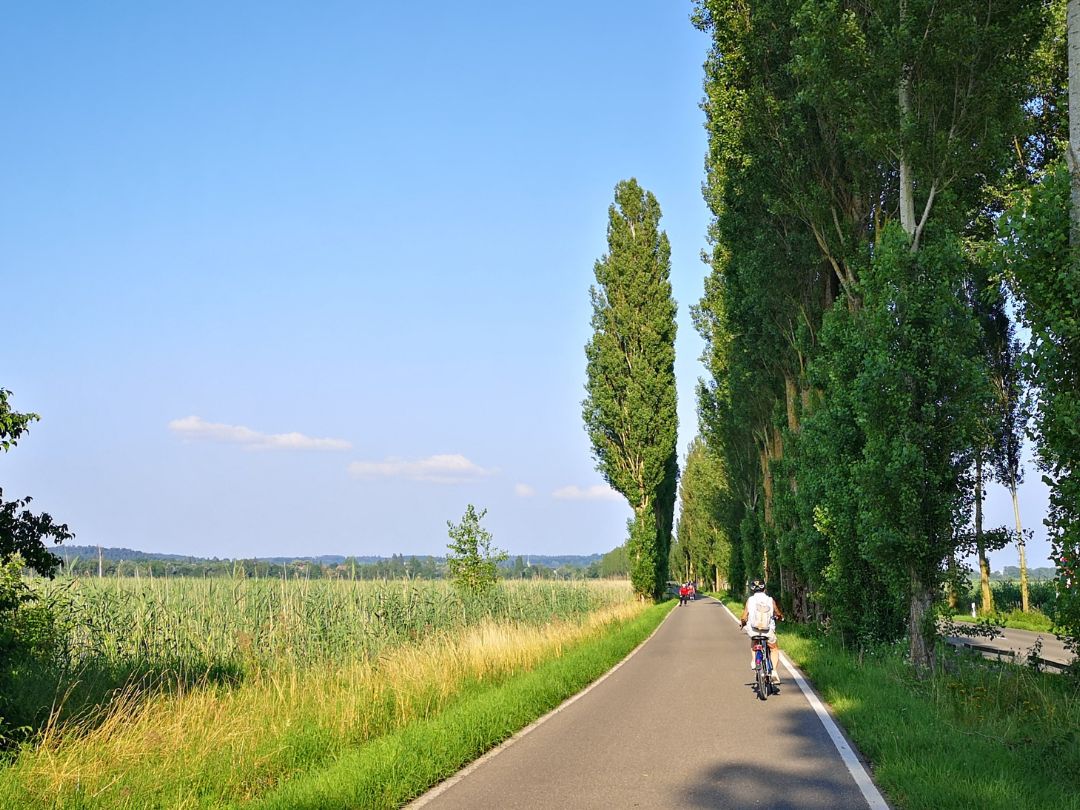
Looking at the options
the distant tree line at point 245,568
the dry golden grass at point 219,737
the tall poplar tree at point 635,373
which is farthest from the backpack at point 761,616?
the tall poplar tree at point 635,373

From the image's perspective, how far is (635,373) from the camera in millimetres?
45062

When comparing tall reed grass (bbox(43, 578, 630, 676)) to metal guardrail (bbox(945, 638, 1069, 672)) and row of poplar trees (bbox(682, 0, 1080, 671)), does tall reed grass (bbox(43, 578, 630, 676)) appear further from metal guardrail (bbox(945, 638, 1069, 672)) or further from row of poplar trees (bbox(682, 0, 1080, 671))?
metal guardrail (bbox(945, 638, 1069, 672))

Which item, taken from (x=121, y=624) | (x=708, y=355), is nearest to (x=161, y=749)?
(x=121, y=624)

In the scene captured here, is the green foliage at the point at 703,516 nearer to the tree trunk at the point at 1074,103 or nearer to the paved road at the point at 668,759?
the paved road at the point at 668,759

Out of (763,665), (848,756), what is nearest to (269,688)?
(763,665)

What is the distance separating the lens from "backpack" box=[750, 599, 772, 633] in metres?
13.6

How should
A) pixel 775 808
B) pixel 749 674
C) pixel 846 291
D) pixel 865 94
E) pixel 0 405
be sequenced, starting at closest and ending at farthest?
pixel 775 808
pixel 0 405
pixel 865 94
pixel 749 674
pixel 846 291

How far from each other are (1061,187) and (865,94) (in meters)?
7.06

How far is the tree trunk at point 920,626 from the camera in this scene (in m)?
13.2

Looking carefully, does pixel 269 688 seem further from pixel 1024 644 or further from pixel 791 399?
pixel 1024 644

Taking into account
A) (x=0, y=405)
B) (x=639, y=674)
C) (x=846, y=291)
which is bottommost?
(x=639, y=674)

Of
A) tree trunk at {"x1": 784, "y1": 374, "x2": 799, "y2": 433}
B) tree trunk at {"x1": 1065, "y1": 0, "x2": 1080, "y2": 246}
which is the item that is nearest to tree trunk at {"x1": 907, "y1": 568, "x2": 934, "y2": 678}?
tree trunk at {"x1": 1065, "y1": 0, "x2": 1080, "y2": 246}

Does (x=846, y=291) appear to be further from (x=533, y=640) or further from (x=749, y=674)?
(x=533, y=640)

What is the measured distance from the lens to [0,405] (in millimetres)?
7898
